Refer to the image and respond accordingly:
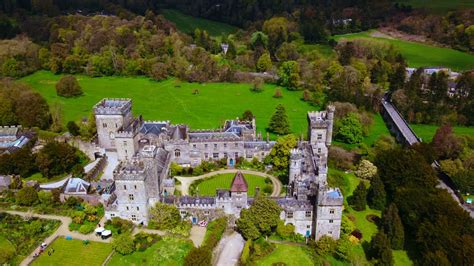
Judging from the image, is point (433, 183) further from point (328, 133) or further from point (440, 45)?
point (440, 45)

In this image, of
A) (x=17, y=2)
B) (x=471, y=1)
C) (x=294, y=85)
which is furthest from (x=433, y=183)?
(x=17, y=2)

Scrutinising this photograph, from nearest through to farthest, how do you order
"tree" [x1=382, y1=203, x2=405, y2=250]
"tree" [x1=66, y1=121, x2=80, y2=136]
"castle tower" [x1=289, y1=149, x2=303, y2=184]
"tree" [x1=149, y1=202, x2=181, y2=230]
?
"tree" [x1=382, y1=203, x2=405, y2=250]
"tree" [x1=149, y1=202, x2=181, y2=230]
"castle tower" [x1=289, y1=149, x2=303, y2=184]
"tree" [x1=66, y1=121, x2=80, y2=136]

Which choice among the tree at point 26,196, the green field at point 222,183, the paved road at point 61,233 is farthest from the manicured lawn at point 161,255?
the tree at point 26,196

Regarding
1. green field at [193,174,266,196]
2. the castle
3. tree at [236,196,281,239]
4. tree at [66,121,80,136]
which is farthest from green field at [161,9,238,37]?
tree at [236,196,281,239]

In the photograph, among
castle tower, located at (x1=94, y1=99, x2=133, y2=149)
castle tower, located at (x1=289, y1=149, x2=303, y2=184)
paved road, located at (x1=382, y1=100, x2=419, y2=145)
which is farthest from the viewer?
paved road, located at (x1=382, y1=100, x2=419, y2=145)

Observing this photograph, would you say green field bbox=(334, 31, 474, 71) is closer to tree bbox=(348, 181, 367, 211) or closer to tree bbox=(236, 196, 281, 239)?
tree bbox=(348, 181, 367, 211)
